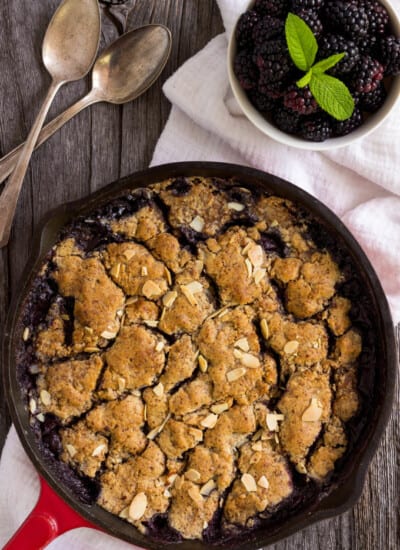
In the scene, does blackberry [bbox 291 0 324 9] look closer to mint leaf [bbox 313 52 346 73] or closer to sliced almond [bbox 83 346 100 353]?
mint leaf [bbox 313 52 346 73]

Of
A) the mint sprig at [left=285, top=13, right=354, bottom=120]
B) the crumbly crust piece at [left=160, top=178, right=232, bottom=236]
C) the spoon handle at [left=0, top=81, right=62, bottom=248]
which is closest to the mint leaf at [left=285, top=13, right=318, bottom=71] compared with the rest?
the mint sprig at [left=285, top=13, right=354, bottom=120]

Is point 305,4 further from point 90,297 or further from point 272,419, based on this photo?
point 272,419

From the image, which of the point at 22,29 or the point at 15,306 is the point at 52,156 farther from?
the point at 15,306

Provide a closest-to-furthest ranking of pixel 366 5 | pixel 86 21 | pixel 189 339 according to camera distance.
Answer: pixel 366 5 → pixel 189 339 → pixel 86 21

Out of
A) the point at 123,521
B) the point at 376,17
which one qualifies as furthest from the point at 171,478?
the point at 376,17

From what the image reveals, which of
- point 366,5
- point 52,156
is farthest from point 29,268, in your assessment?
point 366,5
